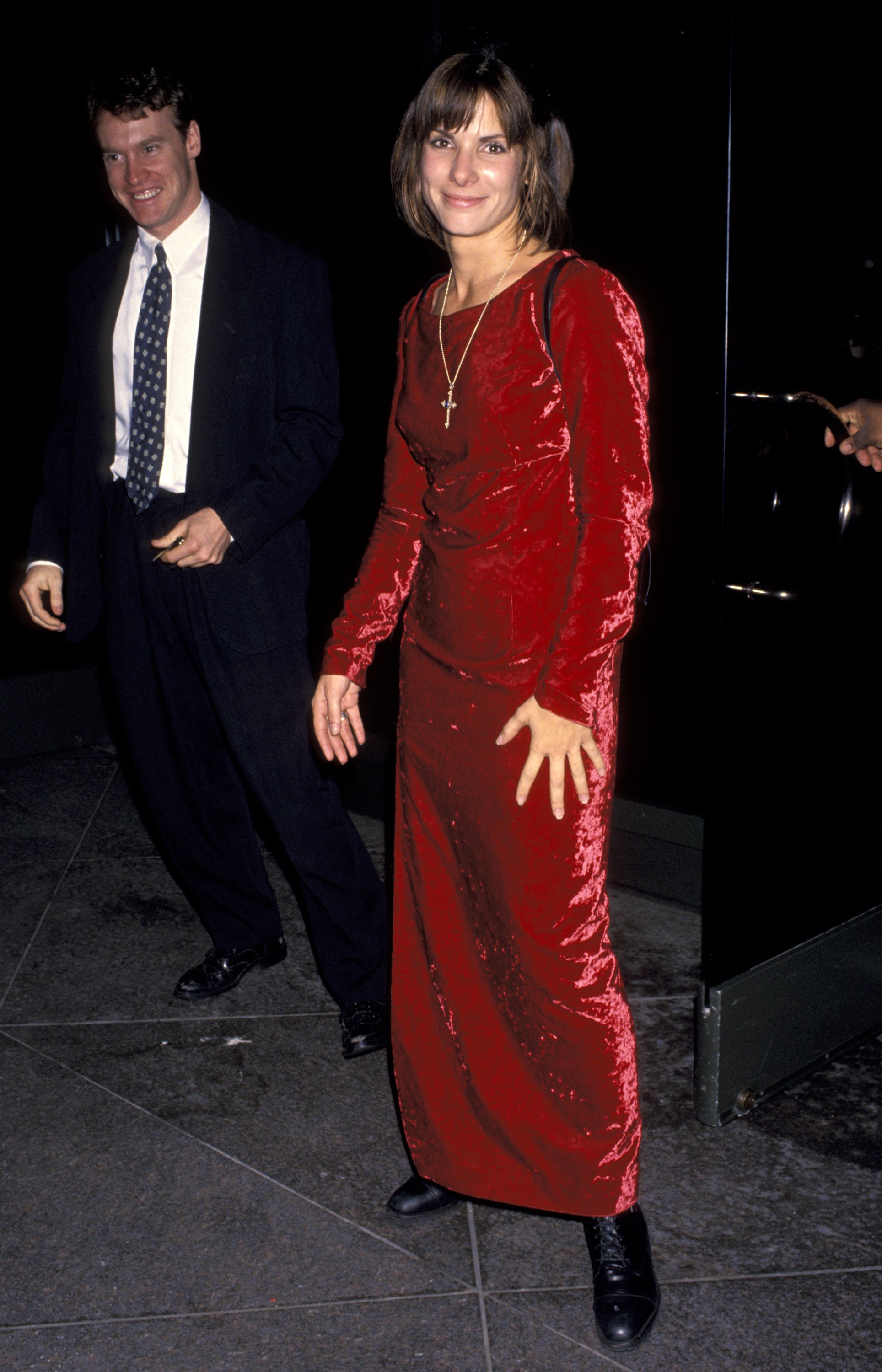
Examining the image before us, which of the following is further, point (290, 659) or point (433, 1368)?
point (290, 659)

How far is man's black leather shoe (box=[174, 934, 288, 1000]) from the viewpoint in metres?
3.24

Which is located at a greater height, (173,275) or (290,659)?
(173,275)

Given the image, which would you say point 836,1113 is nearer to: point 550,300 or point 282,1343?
point 282,1343

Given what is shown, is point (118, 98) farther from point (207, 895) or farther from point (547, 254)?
point (207, 895)

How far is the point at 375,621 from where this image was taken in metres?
2.24

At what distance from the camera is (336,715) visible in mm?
2238

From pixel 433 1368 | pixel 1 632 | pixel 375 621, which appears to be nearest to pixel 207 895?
pixel 375 621

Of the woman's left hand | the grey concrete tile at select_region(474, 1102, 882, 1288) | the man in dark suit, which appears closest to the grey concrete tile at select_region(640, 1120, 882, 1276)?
the grey concrete tile at select_region(474, 1102, 882, 1288)

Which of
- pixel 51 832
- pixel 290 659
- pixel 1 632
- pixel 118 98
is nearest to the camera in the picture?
pixel 118 98

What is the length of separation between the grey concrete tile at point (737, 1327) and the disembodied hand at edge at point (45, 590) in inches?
67.1

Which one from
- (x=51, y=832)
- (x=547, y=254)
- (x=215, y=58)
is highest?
(x=215, y=58)

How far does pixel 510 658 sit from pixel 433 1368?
3.64 feet

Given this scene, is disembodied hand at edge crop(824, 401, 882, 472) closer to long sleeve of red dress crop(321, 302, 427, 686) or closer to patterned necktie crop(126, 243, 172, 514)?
long sleeve of red dress crop(321, 302, 427, 686)

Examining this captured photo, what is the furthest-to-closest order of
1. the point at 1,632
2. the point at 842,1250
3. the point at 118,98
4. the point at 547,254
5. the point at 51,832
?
1. the point at 1,632
2. the point at 51,832
3. the point at 118,98
4. the point at 842,1250
5. the point at 547,254
